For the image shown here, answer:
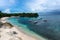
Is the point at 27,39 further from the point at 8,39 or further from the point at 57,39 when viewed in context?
the point at 57,39

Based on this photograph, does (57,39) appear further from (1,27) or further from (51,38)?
(1,27)

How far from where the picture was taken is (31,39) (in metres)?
45.1

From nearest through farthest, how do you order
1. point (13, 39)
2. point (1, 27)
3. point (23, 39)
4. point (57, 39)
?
1. point (13, 39)
2. point (23, 39)
3. point (57, 39)
4. point (1, 27)

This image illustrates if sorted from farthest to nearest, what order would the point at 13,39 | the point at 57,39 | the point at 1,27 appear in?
the point at 1,27 → the point at 57,39 → the point at 13,39

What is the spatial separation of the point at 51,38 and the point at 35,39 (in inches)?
242

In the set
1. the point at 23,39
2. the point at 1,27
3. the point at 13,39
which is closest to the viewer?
the point at 13,39

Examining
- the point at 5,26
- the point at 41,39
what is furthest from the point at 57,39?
the point at 5,26

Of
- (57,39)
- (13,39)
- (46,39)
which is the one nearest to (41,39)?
(46,39)

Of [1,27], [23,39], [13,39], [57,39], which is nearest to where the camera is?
[13,39]

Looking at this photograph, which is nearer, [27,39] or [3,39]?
[3,39]

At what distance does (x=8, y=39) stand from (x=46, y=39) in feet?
40.0

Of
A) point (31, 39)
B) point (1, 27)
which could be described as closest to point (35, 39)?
point (31, 39)

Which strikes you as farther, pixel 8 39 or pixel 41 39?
pixel 41 39

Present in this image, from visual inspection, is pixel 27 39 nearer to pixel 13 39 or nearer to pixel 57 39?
pixel 13 39
